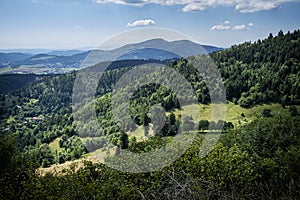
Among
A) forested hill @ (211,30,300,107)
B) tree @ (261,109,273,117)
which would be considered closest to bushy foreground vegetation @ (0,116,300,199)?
tree @ (261,109,273,117)

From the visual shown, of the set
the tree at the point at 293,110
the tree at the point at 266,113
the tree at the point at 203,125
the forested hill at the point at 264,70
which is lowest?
the tree at the point at 203,125

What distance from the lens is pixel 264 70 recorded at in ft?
382

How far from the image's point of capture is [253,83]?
367ft

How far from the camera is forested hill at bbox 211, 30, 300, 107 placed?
101375 mm

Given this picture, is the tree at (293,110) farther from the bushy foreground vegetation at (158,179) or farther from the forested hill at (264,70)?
the bushy foreground vegetation at (158,179)

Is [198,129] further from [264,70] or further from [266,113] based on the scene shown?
[264,70]

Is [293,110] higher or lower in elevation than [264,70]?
lower

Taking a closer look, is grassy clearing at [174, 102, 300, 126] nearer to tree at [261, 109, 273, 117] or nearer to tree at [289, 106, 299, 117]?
tree at [261, 109, 273, 117]

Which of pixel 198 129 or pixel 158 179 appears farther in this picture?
pixel 198 129

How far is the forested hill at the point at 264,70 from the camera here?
101 meters

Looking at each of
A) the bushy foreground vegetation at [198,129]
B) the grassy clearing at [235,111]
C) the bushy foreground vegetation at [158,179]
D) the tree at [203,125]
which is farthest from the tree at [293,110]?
the bushy foreground vegetation at [158,179]

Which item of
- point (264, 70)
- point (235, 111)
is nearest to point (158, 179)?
point (235, 111)

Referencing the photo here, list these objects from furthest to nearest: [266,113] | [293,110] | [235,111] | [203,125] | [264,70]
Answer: [264,70] → [235,111] → [266,113] → [293,110] → [203,125]

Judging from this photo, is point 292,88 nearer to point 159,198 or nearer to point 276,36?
point 276,36
